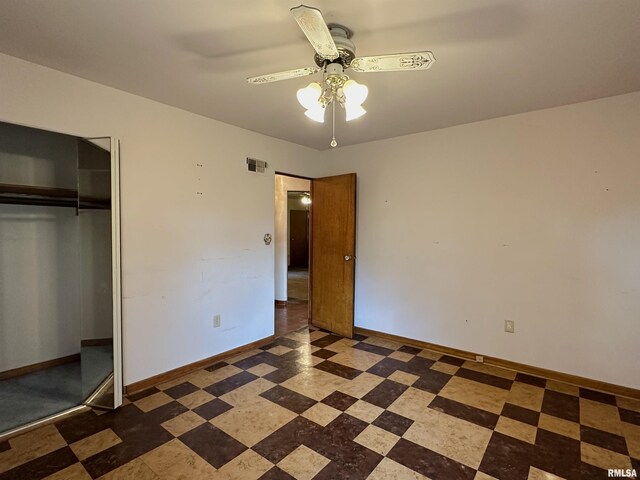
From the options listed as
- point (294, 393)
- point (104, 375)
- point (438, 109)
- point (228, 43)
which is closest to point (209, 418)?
point (294, 393)

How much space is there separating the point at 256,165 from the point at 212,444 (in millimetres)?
2673

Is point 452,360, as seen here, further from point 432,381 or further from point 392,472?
point 392,472

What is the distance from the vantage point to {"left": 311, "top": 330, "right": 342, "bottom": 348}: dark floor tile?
148 inches

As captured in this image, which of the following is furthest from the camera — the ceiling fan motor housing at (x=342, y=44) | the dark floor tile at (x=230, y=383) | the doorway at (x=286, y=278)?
the doorway at (x=286, y=278)

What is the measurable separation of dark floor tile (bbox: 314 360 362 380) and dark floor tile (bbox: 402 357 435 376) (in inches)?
19.9

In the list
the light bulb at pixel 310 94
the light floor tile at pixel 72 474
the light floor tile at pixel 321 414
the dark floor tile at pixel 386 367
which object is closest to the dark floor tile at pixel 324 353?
the dark floor tile at pixel 386 367

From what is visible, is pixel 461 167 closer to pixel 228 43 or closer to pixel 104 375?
pixel 228 43

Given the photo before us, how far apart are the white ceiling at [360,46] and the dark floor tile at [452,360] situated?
98.5 inches

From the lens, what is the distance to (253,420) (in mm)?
2250

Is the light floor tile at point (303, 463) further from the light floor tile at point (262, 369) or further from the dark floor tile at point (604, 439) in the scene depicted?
the dark floor tile at point (604, 439)

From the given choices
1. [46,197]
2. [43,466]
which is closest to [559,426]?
[43,466]

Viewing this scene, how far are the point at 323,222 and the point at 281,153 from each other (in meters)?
1.06

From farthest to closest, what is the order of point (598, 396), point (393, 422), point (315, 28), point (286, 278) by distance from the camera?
point (286, 278) → point (598, 396) → point (393, 422) → point (315, 28)

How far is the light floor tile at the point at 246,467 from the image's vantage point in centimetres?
174
